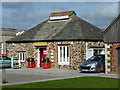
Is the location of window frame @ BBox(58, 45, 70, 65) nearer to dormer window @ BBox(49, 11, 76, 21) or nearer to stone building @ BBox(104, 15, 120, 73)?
dormer window @ BBox(49, 11, 76, 21)

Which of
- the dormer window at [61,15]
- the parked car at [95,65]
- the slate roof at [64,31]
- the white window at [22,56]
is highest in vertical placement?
the dormer window at [61,15]

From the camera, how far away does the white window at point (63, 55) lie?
3184cm

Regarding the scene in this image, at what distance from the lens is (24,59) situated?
3609 cm

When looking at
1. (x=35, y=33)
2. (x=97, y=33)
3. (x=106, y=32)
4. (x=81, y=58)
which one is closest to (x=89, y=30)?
(x=97, y=33)

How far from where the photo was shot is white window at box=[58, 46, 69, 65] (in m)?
31.8

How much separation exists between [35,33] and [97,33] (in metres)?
7.37

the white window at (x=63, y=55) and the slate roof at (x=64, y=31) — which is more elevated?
the slate roof at (x=64, y=31)

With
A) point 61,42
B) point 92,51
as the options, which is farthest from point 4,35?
point 92,51

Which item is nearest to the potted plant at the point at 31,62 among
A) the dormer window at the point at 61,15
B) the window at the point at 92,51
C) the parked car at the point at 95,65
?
the dormer window at the point at 61,15

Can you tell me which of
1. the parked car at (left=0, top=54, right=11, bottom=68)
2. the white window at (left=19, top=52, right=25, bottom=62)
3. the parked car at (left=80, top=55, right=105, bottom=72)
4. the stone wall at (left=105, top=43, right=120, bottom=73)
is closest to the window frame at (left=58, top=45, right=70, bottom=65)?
the parked car at (left=80, top=55, right=105, bottom=72)

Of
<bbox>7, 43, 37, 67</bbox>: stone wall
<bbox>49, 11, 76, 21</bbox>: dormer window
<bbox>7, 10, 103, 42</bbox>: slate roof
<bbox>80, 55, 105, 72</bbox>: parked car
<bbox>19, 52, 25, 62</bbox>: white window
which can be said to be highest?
<bbox>49, 11, 76, 21</bbox>: dormer window

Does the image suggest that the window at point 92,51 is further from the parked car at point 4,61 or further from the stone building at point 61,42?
the parked car at point 4,61

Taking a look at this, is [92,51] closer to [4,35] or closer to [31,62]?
[31,62]

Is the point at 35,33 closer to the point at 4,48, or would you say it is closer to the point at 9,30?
the point at 4,48
